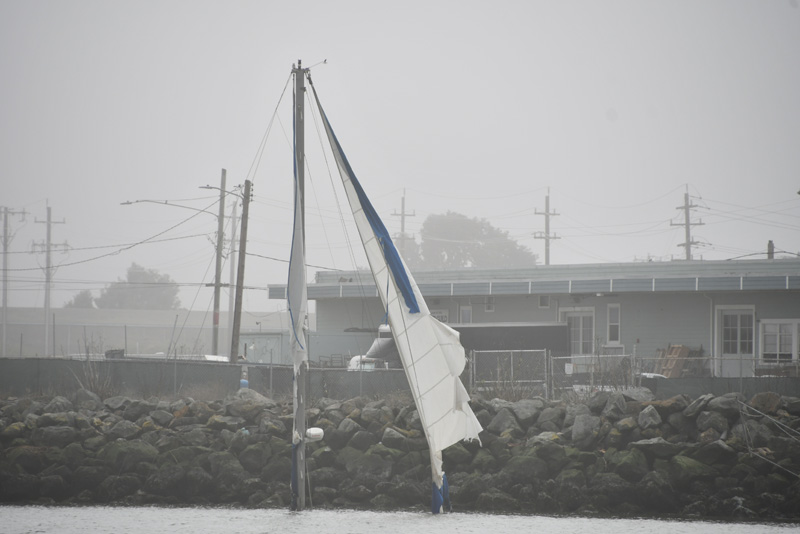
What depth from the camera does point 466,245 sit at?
119 m

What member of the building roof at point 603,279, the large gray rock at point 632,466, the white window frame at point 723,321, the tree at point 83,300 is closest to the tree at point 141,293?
the tree at point 83,300

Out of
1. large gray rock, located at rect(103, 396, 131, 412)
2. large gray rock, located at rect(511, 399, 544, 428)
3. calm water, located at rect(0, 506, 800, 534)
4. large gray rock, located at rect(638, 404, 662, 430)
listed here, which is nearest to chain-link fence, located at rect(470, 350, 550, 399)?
large gray rock, located at rect(511, 399, 544, 428)

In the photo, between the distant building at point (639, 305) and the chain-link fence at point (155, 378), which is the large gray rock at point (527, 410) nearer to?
the chain-link fence at point (155, 378)

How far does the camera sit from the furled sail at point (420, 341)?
1471cm

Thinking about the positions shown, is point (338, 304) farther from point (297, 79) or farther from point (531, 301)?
point (297, 79)

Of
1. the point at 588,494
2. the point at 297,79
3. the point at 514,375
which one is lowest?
the point at 588,494

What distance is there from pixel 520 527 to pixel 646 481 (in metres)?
4.19

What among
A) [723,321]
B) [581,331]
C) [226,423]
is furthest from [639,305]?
[226,423]

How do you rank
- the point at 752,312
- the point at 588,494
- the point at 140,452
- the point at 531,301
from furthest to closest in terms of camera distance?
the point at 531,301 < the point at 752,312 < the point at 140,452 < the point at 588,494

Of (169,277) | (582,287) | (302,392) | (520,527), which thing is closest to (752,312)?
(582,287)

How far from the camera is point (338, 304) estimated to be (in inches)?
1506

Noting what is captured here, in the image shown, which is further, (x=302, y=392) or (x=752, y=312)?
(x=752, y=312)

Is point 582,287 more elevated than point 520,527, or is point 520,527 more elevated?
point 582,287

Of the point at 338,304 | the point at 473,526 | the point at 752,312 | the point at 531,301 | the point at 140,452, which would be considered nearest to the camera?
the point at 473,526
